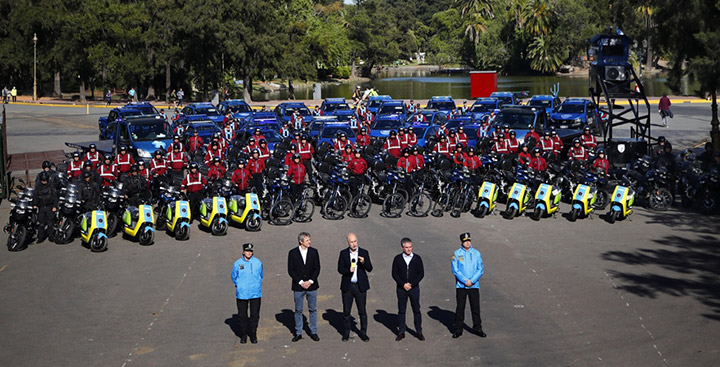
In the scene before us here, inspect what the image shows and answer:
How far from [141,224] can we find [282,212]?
11.2 feet

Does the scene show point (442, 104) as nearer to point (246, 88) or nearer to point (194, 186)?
point (194, 186)

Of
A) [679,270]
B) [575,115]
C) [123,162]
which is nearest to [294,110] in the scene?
[575,115]

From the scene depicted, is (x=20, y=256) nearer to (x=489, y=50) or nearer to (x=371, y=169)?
(x=371, y=169)

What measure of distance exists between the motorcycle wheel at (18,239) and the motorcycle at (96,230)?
1.35m

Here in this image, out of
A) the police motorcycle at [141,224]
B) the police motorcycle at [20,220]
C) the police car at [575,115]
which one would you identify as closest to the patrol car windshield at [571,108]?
the police car at [575,115]

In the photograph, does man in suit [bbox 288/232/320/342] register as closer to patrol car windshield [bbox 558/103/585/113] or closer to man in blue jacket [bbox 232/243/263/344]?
man in blue jacket [bbox 232/243/263/344]

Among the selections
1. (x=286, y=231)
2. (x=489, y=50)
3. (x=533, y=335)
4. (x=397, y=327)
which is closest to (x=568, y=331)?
(x=533, y=335)

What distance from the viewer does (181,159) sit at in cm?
2267

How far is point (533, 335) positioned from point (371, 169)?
35.3 feet

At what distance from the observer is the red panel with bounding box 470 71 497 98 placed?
61.4 metres

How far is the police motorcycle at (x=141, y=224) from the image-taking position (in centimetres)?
1820

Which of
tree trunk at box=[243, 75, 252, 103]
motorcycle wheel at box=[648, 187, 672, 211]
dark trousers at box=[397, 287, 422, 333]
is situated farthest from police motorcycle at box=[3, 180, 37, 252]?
tree trunk at box=[243, 75, 252, 103]

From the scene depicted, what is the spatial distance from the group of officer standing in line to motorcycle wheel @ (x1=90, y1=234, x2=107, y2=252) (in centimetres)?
680

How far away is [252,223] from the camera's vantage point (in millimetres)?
19219
